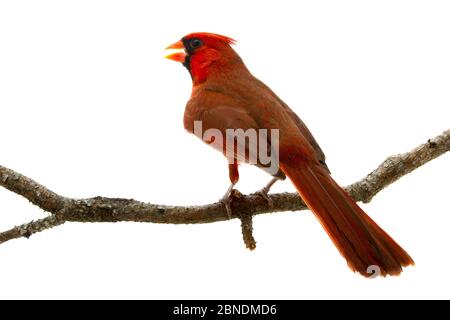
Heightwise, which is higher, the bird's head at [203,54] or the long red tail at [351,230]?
the bird's head at [203,54]

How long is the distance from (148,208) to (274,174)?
2.34 feet

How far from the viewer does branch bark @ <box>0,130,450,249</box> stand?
3.23m

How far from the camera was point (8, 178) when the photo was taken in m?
3.17

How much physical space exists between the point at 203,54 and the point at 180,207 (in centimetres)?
140

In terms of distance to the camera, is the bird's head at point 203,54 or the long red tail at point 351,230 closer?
the long red tail at point 351,230

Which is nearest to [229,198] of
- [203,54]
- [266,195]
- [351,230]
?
[266,195]

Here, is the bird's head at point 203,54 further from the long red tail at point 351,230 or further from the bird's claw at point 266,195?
the long red tail at point 351,230

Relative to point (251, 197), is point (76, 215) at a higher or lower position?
lower

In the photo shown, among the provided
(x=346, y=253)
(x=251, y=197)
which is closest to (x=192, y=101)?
(x=251, y=197)

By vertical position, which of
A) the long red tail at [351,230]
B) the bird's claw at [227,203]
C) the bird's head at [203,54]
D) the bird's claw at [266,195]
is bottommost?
the long red tail at [351,230]

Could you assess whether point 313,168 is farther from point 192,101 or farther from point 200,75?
point 200,75

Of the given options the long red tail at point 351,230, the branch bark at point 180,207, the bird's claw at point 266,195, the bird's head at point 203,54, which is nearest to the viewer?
the long red tail at point 351,230

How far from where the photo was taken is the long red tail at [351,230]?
3.06m

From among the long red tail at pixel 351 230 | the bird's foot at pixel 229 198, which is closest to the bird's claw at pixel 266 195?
the bird's foot at pixel 229 198
